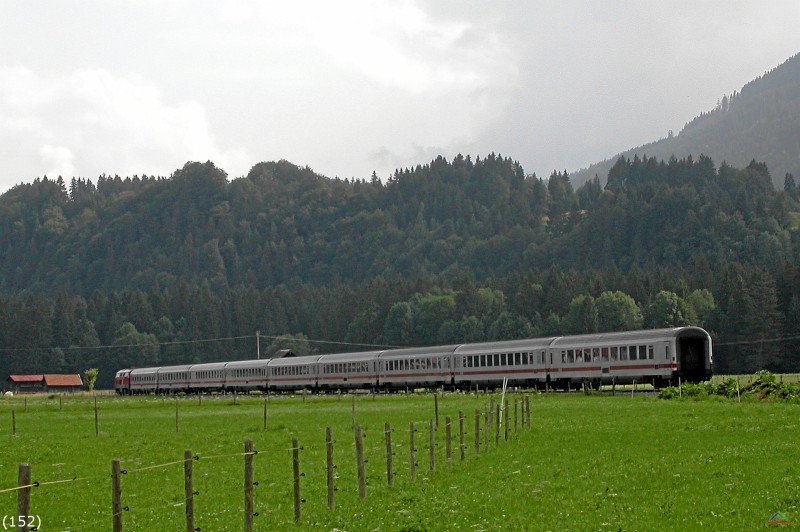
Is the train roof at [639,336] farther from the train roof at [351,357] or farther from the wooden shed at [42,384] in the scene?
the wooden shed at [42,384]

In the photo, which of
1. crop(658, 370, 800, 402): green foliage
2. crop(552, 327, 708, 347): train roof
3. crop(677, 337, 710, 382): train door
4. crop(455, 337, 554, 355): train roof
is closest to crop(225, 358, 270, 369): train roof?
crop(455, 337, 554, 355): train roof

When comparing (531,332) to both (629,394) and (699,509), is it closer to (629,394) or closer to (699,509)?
(629,394)

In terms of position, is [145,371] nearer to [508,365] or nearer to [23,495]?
[508,365]

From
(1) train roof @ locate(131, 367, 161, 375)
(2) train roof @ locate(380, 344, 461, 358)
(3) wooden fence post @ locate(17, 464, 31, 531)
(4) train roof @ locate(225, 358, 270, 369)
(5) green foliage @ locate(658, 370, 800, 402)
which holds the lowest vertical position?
(5) green foliage @ locate(658, 370, 800, 402)

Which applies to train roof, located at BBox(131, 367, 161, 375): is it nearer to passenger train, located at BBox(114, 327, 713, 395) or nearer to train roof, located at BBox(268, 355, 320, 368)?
passenger train, located at BBox(114, 327, 713, 395)

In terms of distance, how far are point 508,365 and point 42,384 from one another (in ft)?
405

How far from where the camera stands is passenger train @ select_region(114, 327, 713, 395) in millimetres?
69812

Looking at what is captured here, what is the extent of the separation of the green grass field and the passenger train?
65.6 ft

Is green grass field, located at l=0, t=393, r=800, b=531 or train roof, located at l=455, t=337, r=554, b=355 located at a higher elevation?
train roof, located at l=455, t=337, r=554, b=355

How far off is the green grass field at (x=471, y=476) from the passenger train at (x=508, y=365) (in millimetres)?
20003

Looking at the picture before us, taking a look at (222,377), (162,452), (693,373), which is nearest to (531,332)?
(222,377)

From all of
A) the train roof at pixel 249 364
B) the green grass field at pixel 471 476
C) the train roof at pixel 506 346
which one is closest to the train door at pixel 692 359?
the train roof at pixel 506 346

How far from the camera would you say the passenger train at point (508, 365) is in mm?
69812

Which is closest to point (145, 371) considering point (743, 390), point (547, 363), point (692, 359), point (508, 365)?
point (508, 365)
